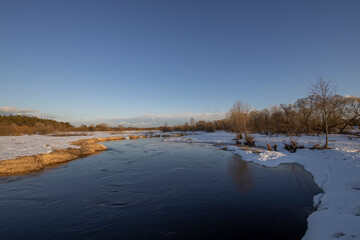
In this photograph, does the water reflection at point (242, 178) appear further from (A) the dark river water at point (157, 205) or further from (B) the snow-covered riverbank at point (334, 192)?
(B) the snow-covered riverbank at point (334, 192)

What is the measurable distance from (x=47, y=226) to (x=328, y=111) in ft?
134

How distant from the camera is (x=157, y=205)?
786cm

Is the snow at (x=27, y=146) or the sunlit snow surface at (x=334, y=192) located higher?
the snow at (x=27, y=146)

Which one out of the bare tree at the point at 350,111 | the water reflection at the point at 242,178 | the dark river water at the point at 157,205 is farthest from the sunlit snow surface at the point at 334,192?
the bare tree at the point at 350,111

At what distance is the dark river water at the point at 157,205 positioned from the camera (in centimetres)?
589

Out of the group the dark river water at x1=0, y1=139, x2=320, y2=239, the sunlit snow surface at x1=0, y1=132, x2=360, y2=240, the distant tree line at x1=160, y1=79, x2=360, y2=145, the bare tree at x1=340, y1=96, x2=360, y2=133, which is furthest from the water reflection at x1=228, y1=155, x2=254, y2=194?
the bare tree at x1=340, y1=96, x2=360, y2=133

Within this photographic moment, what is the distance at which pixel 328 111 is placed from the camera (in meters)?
31.3

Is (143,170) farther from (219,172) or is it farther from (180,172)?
(219,172)

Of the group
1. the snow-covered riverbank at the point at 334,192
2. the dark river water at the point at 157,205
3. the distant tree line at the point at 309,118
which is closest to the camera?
the snow-covered riverbank at the point at 334,192

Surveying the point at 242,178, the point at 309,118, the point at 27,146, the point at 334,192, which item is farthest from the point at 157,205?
the point at 309,118

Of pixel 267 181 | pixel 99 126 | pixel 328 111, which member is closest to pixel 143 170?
pixel 267 181

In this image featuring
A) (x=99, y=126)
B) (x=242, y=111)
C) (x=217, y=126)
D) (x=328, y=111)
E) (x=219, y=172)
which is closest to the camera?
(x=219, y=172)

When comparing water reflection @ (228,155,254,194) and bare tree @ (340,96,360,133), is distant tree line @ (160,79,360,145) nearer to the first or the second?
bare tree @ (340,96,360,133)

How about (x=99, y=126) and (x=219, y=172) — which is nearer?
(x=219, y=172)
